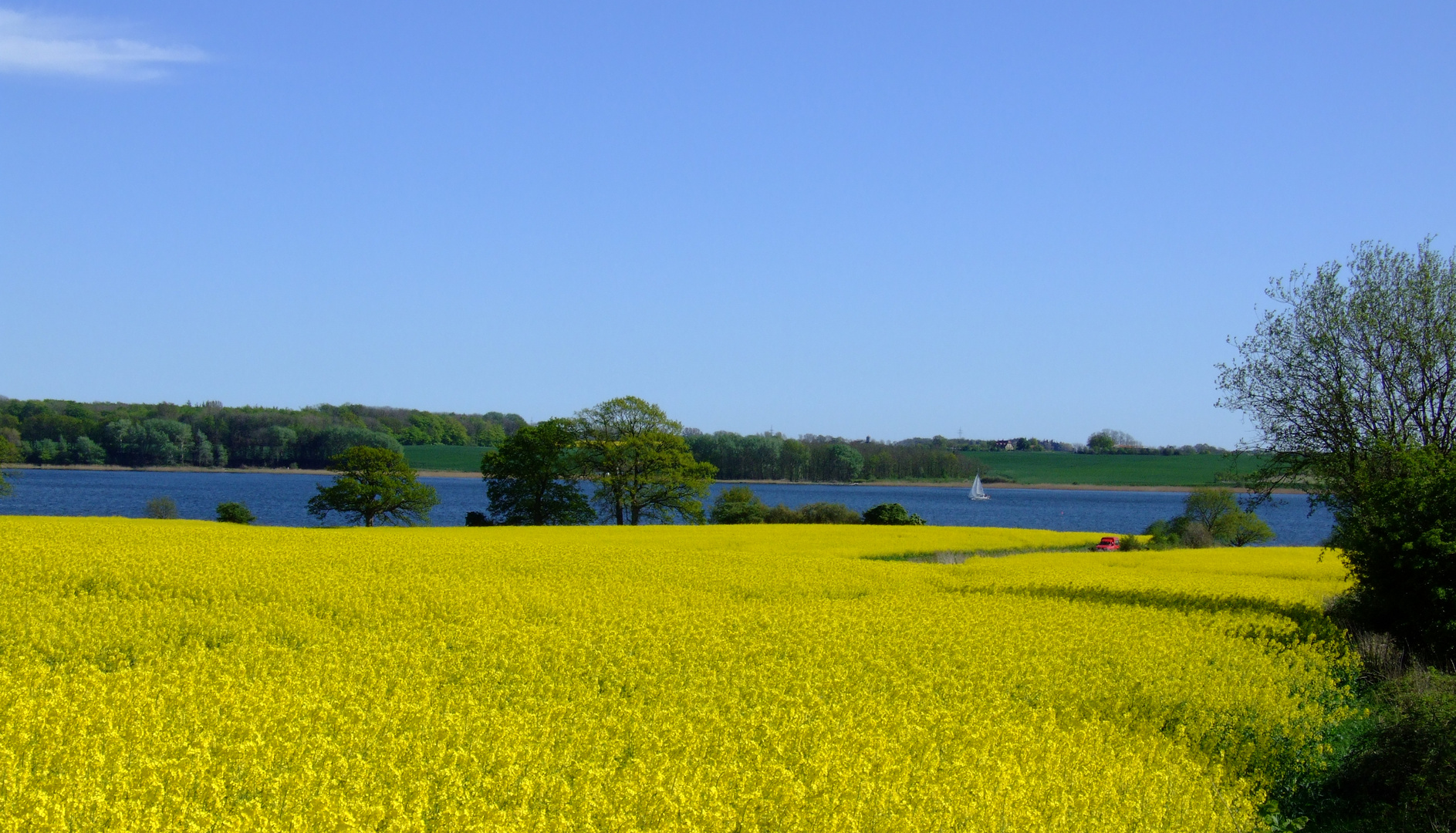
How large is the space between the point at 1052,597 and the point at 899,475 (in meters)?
131

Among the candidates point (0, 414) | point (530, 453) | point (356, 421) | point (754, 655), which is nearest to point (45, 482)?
point (0, 414)

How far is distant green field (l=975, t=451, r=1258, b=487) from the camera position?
155375mm

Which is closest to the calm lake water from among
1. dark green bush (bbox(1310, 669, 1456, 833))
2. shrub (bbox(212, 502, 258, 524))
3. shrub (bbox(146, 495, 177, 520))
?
shrub (bbox(146, 495, 177, 520))

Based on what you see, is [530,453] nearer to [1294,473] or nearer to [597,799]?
[1294,473]

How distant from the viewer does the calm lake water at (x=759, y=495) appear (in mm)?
71250

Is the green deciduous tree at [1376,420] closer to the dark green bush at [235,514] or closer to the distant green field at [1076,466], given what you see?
the dark green bush at [235,514]

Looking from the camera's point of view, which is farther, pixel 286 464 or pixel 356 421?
pixel 356 421

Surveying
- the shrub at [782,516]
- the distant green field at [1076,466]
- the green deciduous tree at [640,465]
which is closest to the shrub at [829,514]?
the shrub at [782,516]

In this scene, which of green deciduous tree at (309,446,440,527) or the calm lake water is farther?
the calm lake water

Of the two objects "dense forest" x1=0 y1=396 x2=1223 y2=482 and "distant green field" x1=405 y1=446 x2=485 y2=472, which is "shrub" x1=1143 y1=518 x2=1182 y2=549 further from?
"distant green field" x1=405 y1=446 x2=485 y2=472

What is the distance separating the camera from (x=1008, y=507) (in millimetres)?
106625

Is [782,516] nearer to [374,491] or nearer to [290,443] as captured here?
[374,491]

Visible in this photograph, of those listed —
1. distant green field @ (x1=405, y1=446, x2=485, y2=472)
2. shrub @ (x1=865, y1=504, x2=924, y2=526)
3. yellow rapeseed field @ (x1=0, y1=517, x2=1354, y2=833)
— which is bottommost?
shrub @ (x1=865, y1=504, x2=924, y2=526)

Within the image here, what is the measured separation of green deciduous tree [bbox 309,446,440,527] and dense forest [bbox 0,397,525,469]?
46.0 meters
